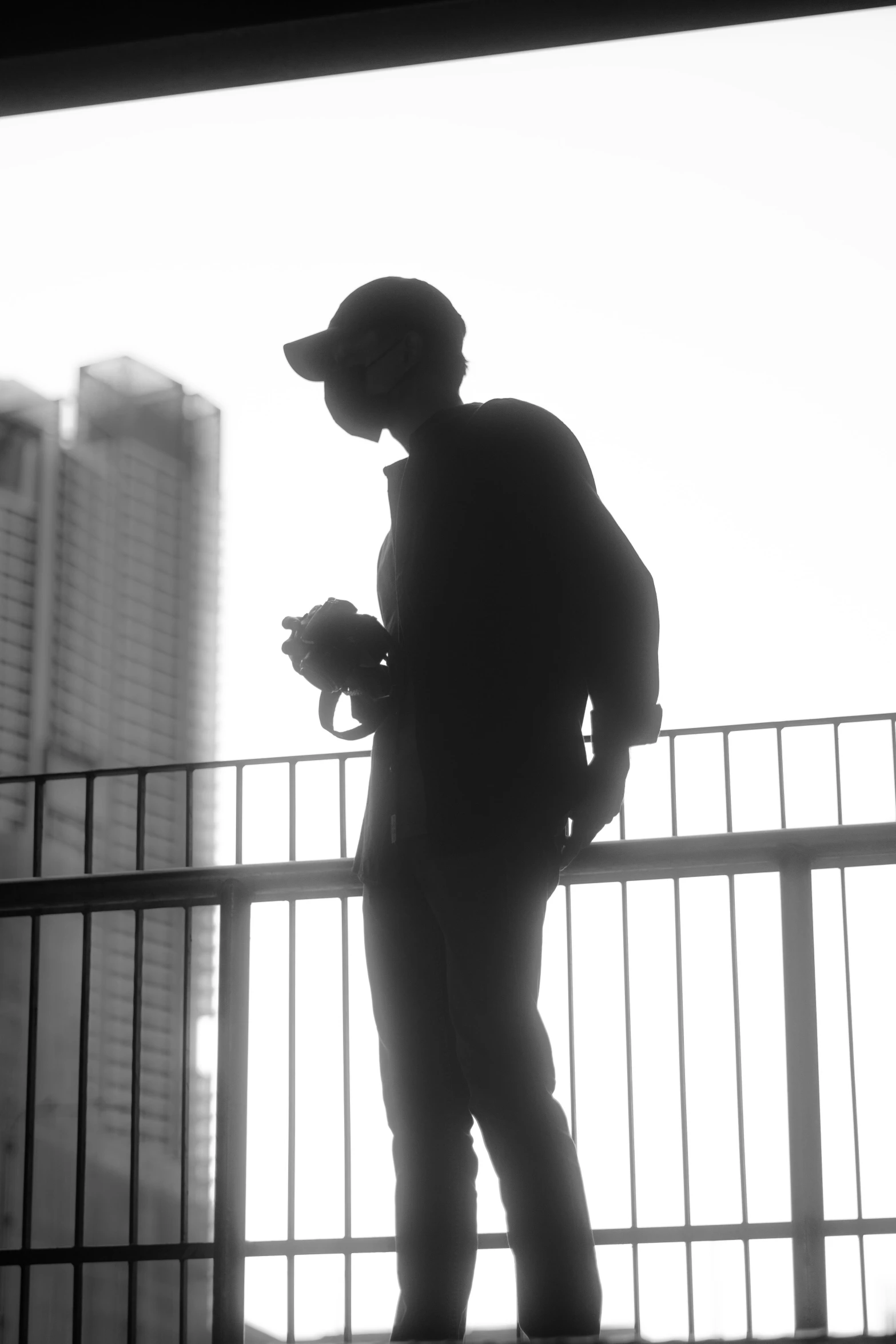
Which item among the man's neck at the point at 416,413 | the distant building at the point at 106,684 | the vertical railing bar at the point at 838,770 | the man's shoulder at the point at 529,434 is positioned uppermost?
the distant building at the point at 106,684

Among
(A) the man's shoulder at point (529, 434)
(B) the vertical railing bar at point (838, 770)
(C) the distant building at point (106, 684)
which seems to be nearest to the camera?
(A) the man's shoulder at point (529, 434)

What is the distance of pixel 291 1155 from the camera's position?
12.0 feet

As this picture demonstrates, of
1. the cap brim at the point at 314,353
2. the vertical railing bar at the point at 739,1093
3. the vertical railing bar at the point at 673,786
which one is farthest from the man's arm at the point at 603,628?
the vertical railing bar at the point at 673,786

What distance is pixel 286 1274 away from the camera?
3.86 m

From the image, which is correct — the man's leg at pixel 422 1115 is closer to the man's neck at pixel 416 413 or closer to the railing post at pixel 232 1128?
the railing post at pixel 232 1128

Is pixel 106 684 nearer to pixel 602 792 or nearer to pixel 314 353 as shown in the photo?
pixel 314 353

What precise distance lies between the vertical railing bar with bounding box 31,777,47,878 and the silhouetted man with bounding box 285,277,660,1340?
9.12ft

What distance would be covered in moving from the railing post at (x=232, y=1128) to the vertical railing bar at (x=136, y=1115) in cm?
57

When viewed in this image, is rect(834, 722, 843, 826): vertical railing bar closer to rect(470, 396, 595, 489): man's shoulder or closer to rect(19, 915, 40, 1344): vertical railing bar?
rect(19, 915, 40, 1344): vertical railing bar

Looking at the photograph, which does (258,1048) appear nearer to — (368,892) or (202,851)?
(368,892)

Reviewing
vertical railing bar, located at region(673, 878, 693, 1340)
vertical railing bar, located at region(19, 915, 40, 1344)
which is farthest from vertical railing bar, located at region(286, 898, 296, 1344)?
vertical railing bar, located at region(673, 878, 693, 1340)

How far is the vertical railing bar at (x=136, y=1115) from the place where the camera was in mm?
3539

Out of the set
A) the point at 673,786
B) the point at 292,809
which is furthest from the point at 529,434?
the point at 292,809

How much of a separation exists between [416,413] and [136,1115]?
1.79 meters
